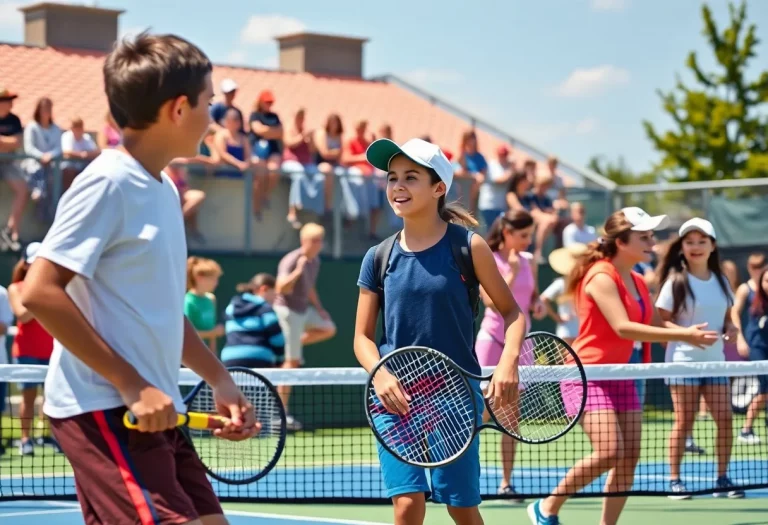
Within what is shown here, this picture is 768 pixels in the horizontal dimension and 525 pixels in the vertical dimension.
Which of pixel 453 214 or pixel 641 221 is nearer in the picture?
pixel 453 214

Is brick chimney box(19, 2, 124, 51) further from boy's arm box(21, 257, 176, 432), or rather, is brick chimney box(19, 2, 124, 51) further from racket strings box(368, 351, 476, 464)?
boy's arm box(21, 257, 176, 432)

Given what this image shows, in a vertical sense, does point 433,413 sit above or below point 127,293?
below

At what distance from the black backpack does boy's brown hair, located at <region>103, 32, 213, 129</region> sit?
5.57 feet

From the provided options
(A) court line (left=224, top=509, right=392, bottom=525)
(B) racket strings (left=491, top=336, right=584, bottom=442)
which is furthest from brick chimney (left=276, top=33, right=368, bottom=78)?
(B) racket strings (left=491, top=336, right=584, bottom=442)

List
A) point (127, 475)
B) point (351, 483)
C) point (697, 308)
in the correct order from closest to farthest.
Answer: point (127, 475)
point (351, 483)
point (697, 308)

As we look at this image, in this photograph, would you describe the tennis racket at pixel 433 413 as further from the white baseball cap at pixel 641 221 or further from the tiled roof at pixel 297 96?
the tiled roof at pixel 297 96

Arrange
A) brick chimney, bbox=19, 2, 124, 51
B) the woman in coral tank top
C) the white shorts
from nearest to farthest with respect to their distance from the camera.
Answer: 1. the woman in coral tank top
2. the white shorts
3. brick chimney, bbox=19, 2, 124, 51

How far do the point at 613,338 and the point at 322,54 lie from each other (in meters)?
22.8

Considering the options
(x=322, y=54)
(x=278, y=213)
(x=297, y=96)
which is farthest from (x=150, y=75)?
(x=322, y=54)

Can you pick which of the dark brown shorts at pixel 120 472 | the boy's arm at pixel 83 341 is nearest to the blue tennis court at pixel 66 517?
the dark brown shorts at pixel 120 472

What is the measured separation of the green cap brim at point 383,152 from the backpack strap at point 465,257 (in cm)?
28

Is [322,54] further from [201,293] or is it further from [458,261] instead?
[458,261]

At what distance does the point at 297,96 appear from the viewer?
1006 inches

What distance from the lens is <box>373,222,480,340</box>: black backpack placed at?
465cm
